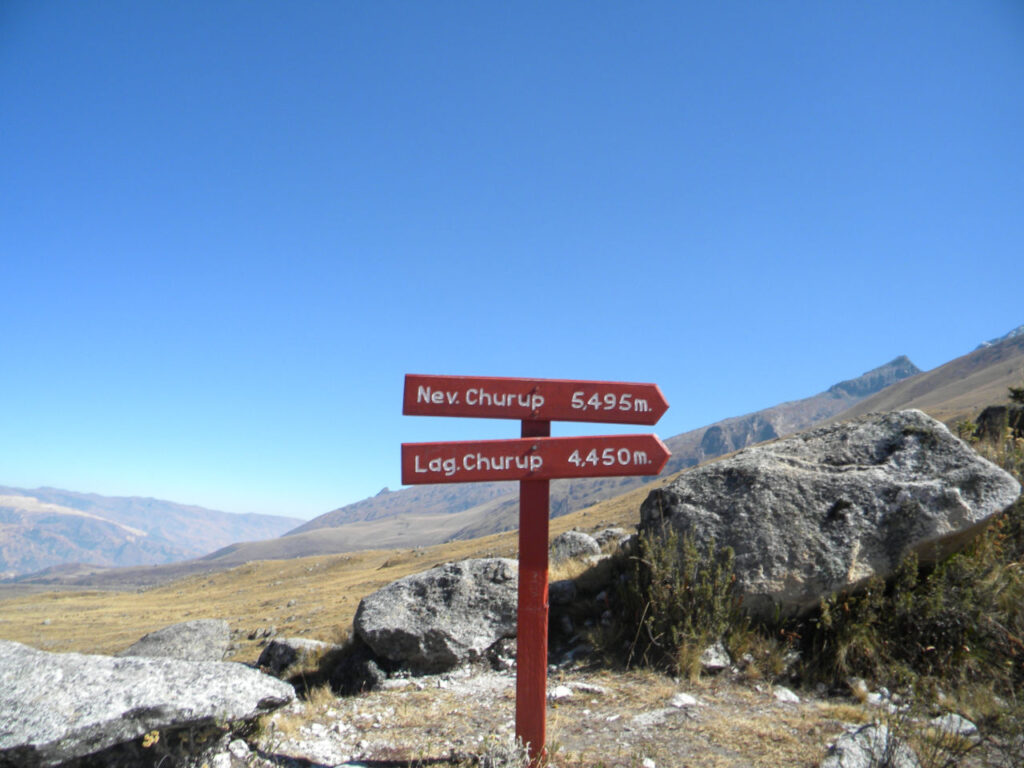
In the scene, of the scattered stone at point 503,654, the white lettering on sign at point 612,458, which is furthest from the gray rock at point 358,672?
the white lettering on sign at point 612,458

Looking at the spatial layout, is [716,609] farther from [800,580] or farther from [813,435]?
[813,435]

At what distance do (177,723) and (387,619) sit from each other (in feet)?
11.0

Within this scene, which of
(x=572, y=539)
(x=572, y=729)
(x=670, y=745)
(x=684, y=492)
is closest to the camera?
(x=670, y=745)

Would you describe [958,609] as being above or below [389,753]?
above

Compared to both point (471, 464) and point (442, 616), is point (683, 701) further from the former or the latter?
point (442, 616)

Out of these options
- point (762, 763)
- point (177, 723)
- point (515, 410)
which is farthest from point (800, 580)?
point (177, 723)

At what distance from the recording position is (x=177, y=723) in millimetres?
4152

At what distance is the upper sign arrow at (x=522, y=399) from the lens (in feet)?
15.7

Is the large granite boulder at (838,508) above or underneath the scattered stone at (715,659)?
above

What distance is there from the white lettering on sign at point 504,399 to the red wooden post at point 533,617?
169 mm

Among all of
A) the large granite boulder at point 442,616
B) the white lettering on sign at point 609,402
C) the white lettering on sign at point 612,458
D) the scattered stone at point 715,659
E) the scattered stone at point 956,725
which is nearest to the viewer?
the scattered stone at point 956,725

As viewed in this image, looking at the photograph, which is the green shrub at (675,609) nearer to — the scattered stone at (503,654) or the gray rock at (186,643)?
the scattered stone at (503,654)

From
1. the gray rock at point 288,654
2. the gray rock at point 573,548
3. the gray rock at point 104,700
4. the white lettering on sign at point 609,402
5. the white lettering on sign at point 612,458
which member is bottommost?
the gray rock at point 288,654

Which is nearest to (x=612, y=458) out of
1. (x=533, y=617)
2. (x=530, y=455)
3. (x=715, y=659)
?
(x=530, y=455)
